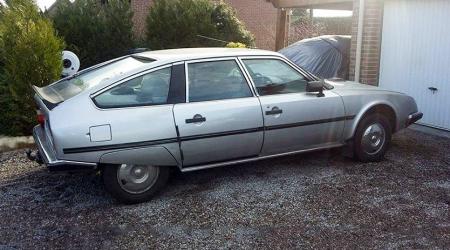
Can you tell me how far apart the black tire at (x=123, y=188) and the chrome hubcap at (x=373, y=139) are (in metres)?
2.50

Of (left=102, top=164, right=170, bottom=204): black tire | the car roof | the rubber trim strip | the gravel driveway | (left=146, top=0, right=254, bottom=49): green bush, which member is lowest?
the gravel driveway

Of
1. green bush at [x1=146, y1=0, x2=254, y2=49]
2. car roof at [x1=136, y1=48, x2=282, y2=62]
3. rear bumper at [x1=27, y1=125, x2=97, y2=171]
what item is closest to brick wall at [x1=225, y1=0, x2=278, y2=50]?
green bush at [x1=146, y1=0, x2=254, y2=49]

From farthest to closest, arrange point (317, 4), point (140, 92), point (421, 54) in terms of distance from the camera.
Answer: point (317, 4) → point (421, 54) → point (140, 92)

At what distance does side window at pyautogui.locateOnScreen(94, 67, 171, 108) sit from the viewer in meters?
4.55

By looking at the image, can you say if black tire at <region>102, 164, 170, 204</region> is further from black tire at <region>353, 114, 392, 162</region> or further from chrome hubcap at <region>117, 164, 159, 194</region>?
black tire at <region>353, 114, 392, 162</region>

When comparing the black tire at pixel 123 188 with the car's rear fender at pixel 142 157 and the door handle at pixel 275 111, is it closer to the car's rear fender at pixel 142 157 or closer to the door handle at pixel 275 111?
the car's rear fender at pixel 142 157

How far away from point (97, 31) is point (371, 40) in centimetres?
565

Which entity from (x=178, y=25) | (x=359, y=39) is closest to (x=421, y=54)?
(x=359, y=39)

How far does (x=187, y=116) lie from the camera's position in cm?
473

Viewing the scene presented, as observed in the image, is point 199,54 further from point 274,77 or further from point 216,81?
point 274,77

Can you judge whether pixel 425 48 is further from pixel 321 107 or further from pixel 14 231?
pixel 14 231

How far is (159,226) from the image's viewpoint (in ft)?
14.1

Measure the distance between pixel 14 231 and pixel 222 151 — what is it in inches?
82.1

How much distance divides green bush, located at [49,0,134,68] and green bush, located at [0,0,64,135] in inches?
109
